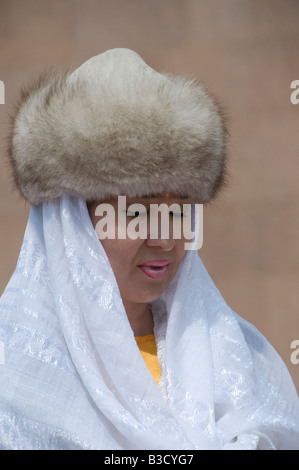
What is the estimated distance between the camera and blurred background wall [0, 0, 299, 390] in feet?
15.9

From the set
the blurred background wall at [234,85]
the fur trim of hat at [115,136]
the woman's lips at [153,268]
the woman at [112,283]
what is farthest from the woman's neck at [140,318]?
the blurred background wall at [234,85]

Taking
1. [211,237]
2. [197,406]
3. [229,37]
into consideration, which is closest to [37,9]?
[229,37]

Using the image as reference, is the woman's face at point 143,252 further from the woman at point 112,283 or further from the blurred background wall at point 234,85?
the blurred background wall at point 234,85

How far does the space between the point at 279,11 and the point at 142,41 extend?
2.75 ft

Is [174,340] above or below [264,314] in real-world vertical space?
above

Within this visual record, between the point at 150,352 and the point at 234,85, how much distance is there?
10.3ft

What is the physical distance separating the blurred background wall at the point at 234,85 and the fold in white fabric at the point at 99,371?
9.39 feet

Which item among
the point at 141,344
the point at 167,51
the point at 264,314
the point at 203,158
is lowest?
the point at 264,314

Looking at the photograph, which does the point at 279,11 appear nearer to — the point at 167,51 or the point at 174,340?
the point at 167,51

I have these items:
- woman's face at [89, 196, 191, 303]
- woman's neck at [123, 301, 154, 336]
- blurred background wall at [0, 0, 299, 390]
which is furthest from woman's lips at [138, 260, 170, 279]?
blurred background wall at [0, 0, 299, 390]

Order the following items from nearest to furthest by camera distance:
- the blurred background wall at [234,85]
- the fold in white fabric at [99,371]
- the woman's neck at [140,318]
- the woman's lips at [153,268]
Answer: the fold in white fabric at [99,371] < the woman's lips at [153,268] < the woman's neck at [140,318] < the blurred background wall at [234,85]

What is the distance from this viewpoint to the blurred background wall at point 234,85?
4.84 m

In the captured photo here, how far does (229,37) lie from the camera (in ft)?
16.3

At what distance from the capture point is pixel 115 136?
1.91 m
